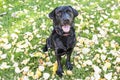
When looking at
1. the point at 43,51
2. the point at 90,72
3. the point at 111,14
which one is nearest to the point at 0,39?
the point at 43,51

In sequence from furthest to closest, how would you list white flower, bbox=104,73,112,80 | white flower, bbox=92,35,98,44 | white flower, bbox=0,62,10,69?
white flower, bbox=92,35,98,44, white flower, bbox=0,62,10,69, white flower, bbox=104,73,112,80

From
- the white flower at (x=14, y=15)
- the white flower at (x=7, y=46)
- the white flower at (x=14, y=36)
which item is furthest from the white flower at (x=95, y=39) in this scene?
the white flower at (x=14, y=15)

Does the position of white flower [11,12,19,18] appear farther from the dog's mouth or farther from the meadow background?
the dog's mouth

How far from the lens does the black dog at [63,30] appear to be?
5.26m

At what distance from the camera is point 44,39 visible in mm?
6902

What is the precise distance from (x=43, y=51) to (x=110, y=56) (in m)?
1.46

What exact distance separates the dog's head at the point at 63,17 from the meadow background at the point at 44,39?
916mm

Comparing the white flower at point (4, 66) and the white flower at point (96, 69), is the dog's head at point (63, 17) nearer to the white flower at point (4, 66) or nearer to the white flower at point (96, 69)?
the white flower at point (96, 69)

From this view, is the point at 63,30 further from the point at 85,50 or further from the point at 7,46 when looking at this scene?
the point at 7,46

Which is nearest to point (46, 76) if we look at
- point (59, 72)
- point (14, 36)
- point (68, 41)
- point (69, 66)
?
point (59, 72)

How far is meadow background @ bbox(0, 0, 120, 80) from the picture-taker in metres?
5.71

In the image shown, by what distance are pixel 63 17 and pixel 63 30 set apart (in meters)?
0.29

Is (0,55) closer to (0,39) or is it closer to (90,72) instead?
(0,39)

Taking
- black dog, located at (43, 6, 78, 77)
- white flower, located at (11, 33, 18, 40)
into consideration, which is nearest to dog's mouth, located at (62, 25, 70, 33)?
black dog, located at (43, 6, 78, 77)
